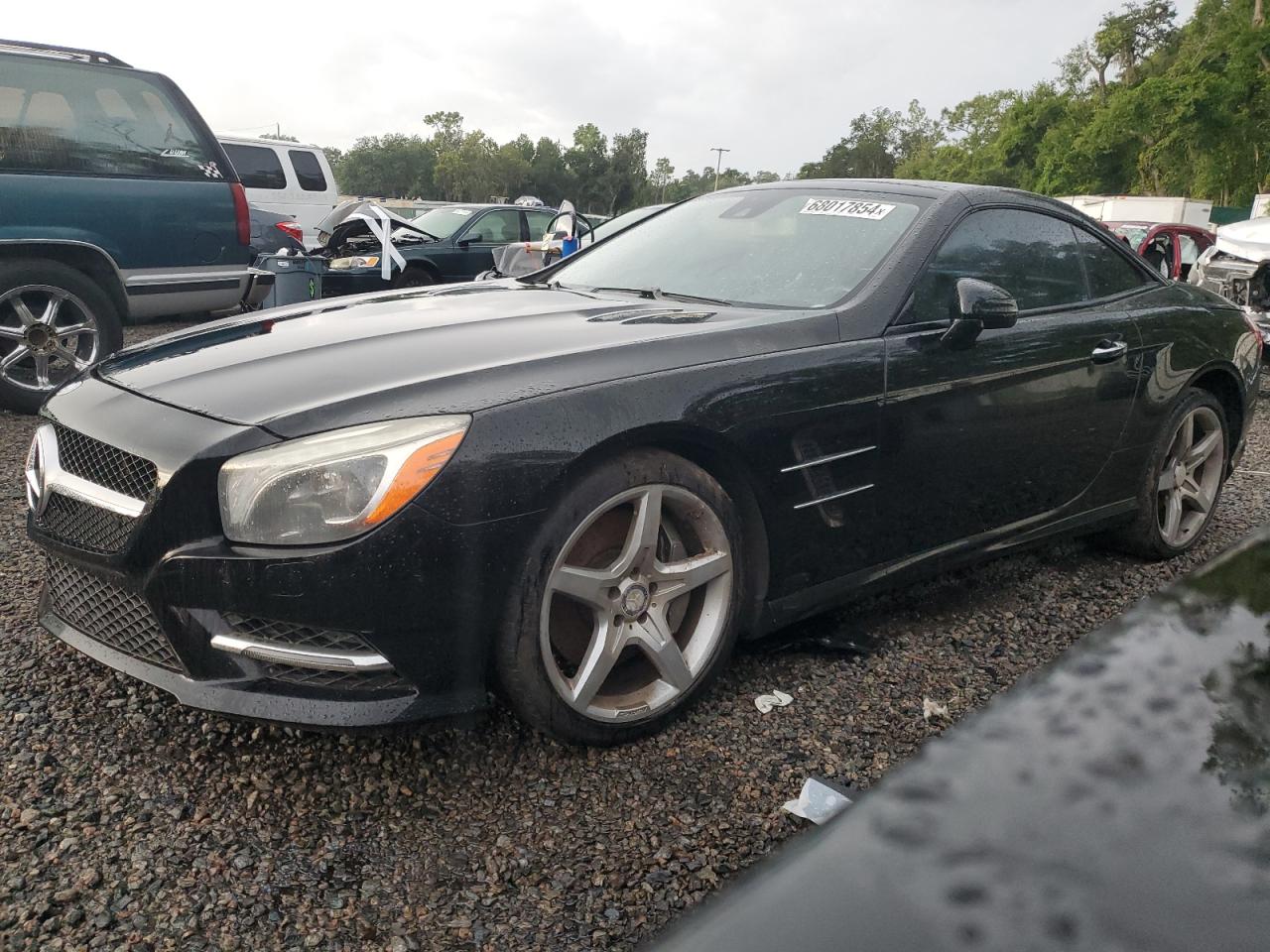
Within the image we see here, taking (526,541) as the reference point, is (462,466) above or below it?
above

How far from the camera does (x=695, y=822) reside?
214cm

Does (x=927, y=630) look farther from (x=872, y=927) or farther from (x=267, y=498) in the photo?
(x=872, y=927)

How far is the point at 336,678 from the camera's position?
2.07 metres

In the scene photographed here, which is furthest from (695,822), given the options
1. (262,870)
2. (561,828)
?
(262,870)

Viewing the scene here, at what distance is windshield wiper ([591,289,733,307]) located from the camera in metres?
3.04

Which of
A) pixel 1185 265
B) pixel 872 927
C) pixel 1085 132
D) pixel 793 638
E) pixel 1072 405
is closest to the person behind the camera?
pixel 872 927

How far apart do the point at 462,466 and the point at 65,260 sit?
16.1ft

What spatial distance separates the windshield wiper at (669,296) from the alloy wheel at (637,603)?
2.78 ft

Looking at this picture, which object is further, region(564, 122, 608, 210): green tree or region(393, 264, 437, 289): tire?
region(564, 122, 608, 210): green tree

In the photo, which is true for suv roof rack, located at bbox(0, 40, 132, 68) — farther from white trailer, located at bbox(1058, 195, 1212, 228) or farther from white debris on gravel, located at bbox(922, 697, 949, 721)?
white trailer, located at bbox(1058, 195, 1212, 228)

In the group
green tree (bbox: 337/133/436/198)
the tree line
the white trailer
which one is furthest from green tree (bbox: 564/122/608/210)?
the white trailer

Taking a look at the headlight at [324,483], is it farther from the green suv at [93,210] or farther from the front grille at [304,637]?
the green suv at [93,210]

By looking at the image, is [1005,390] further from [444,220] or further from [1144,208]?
[1144,208]

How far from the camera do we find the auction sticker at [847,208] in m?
3.18
